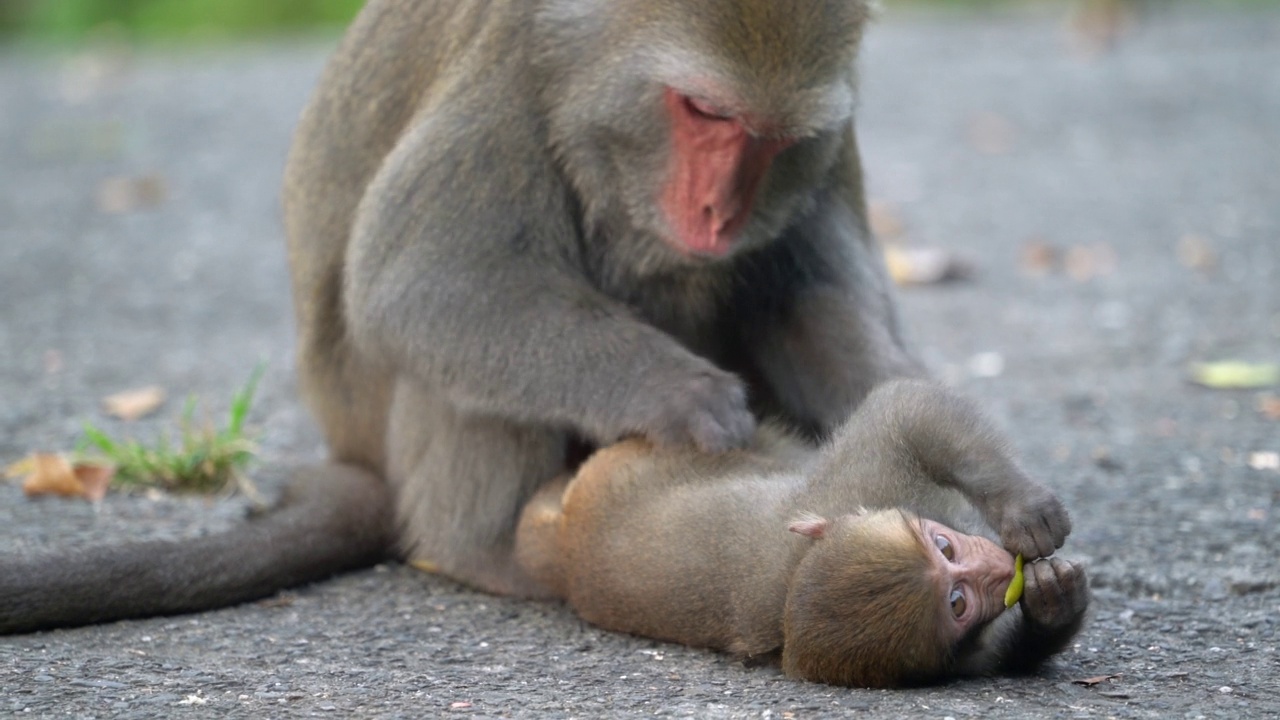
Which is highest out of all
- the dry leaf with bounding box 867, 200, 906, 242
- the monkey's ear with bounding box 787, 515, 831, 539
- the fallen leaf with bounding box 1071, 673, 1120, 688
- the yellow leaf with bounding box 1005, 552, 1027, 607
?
the dry leaf with bounding box 867, 200, 906, 242

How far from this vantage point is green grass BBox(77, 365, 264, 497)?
4.74 meters

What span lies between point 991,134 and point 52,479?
24.6ft

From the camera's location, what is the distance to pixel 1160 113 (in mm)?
10719

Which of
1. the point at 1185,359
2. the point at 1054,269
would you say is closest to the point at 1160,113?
the point at 1054,269

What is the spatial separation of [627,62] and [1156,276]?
4414 mm

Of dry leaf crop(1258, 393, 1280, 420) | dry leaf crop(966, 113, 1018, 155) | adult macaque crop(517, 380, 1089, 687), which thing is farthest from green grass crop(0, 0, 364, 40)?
adult macaque crop(517, 380, 1089, 687)

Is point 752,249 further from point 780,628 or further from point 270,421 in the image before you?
point 270,421

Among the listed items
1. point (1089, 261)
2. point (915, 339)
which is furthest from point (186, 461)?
point (1089, 261)

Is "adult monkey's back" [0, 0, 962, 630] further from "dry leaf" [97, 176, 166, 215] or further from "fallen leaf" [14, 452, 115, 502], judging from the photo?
"dry leaf" [97, 176, 166, 215]

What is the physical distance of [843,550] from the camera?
327 centimetres

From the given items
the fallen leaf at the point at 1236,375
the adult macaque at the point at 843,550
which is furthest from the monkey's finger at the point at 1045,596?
the fallen leaf at the point at 1236,375

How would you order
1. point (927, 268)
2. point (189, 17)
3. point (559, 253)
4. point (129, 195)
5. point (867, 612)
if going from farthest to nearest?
point (189, 17)
point (129, 195)
point (927, 268)
point (559, 253)
point (867, 612)

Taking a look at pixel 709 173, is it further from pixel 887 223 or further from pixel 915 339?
pixel 887 223

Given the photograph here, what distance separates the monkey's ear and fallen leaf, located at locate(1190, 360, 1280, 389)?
2994 millimetres
